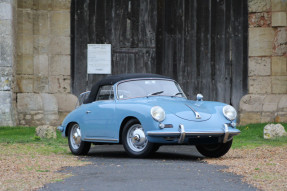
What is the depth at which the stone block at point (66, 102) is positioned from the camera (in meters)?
16.3

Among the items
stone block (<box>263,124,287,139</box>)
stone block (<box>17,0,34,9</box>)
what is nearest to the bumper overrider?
stone block (<box>263,124,287,139</box>)

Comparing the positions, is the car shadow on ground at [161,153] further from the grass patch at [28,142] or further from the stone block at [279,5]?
the stone block at [279,5]

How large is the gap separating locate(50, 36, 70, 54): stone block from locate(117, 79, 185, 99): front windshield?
726 cm

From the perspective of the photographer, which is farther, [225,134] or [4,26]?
[4,26]

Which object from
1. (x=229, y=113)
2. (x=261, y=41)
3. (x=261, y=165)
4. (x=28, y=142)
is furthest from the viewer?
(x=261, y=41)

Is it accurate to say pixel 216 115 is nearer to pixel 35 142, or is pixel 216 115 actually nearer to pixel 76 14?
pixel 35 142

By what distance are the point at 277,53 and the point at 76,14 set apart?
554 cm

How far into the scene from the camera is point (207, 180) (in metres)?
6.34

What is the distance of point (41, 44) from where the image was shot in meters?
16.5

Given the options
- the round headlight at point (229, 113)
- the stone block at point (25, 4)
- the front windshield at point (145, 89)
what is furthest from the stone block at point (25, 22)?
the round headlight at point (229, 113)

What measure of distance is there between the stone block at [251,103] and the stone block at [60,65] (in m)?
4.77

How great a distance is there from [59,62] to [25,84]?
3.62 ft

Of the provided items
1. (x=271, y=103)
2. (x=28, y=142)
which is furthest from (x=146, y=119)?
(x=271, y=103)

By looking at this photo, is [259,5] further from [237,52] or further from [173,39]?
[173,39]
